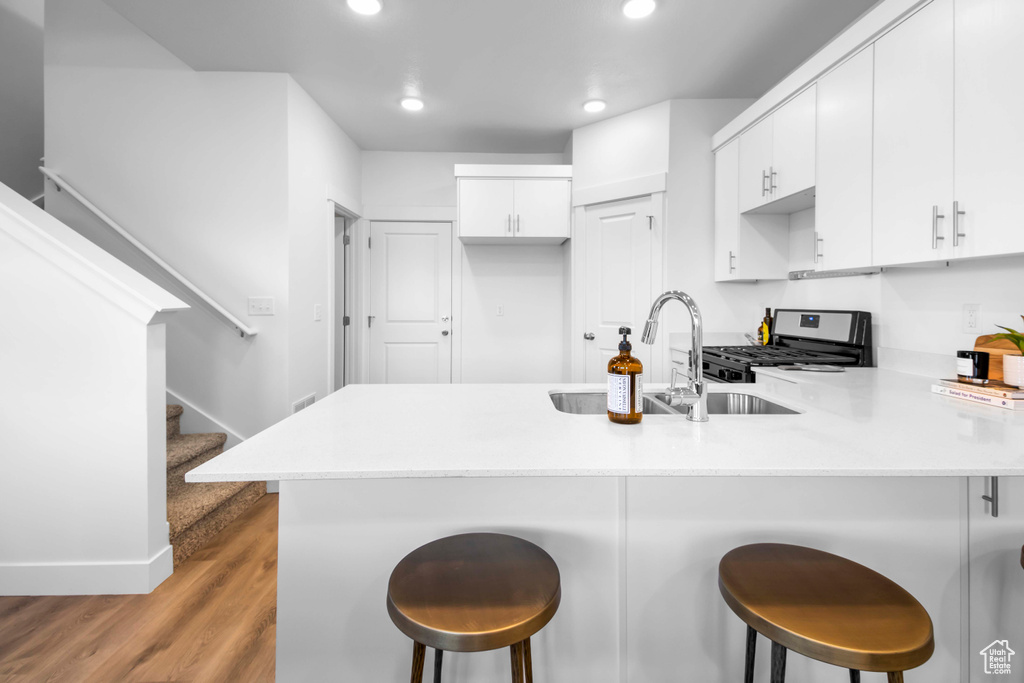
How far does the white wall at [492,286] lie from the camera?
437 cm

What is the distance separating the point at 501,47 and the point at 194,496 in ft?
9.43

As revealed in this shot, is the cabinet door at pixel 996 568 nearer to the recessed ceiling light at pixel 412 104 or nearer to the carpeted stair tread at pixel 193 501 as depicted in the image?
the carpeted stair tread at pixel 193 501

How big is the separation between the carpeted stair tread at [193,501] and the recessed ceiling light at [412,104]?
259cm

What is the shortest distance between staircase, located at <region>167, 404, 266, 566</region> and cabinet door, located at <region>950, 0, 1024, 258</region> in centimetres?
296

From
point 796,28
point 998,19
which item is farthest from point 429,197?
point 998,19

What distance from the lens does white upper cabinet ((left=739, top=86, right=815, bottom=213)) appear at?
2348 mm

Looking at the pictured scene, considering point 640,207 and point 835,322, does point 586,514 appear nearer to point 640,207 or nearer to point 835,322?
point 835,322

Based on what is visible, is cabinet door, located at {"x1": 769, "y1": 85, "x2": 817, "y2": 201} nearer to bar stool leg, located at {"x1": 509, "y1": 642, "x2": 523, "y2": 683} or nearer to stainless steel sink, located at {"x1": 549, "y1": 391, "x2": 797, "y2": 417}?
stainless steel sink, located at {"x1": 549, "y1": 391, "x2": 797, "y2": 417}

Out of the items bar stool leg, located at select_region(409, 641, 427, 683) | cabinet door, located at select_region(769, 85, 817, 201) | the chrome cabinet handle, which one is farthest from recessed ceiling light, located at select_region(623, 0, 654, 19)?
bar stool leg, located at select_region(409, 641, 427, 683)

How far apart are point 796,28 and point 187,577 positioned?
385cm

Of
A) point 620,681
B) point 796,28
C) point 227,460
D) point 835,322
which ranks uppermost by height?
point 796,28

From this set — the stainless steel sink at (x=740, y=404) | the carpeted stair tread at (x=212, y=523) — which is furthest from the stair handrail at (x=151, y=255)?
the stainless steel sink at (x=740, y=404)

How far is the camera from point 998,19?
1.46 meters

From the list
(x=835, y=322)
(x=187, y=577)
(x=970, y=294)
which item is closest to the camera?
(x=970, y=294)
